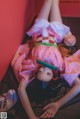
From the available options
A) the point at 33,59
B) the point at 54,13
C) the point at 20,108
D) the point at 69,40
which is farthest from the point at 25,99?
the point at 54,13

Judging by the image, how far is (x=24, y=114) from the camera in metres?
1.14

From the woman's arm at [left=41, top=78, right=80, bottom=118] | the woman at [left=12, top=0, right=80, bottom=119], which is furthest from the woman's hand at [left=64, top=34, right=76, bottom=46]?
the woman's arm at [left=41, top=78, right=80, bottom=118]

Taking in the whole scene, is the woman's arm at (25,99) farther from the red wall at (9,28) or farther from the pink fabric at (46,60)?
the red wall at (9,28)

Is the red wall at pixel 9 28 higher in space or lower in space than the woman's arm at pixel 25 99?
higher

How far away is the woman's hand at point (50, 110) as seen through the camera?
43.2 inches

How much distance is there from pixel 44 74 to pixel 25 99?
0.53 ft

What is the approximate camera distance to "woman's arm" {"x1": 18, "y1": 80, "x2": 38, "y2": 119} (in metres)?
1.09

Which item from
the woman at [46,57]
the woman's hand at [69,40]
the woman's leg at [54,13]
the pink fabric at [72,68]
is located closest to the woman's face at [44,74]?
the woman at [46,57]

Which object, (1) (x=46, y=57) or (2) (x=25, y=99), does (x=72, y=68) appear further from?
(2) (x=25, y=99)

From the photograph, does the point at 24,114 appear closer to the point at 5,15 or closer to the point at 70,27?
the point at 5,15

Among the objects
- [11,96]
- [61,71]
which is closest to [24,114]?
[11,96]

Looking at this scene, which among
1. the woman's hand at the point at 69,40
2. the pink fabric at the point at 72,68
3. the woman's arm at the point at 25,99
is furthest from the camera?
the woman's hand at the point at 69,40

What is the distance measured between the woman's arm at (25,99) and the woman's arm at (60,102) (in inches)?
2.3

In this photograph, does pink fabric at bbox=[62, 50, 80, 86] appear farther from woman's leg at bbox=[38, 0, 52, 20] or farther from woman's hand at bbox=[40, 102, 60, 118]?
woman's leg at bbox=[38, 0, 52, 20]
